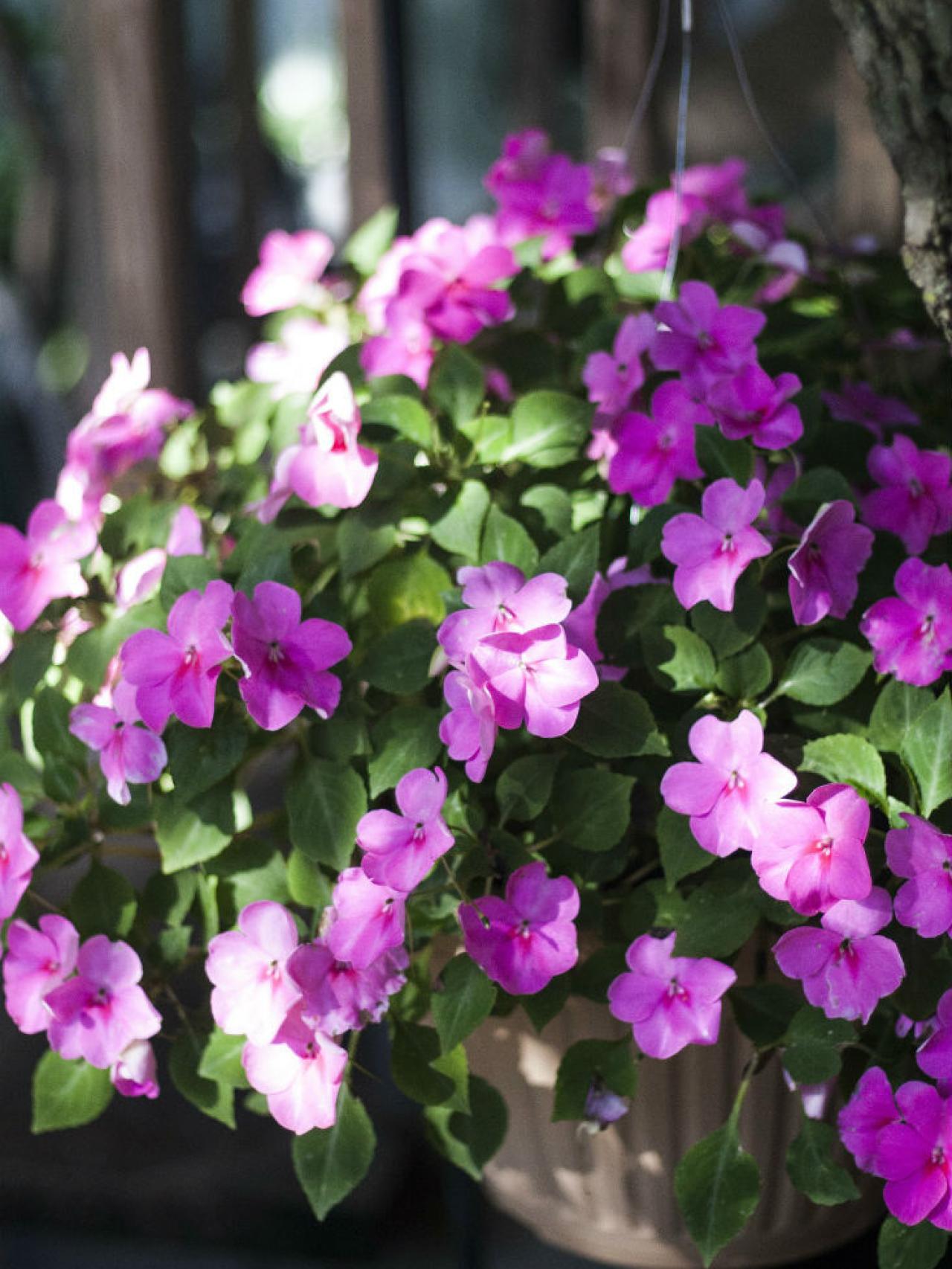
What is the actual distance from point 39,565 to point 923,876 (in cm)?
47

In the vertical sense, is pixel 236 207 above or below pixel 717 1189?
below

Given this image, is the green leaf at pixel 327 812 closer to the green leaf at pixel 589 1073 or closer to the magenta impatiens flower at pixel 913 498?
the green leaf at pixel 589 1073

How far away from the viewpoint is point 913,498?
669 mm

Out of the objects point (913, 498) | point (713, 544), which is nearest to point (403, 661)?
point (713, 544)

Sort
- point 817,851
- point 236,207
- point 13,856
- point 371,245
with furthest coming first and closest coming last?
1. point 236,207
2. point 371,245
3. point 13,856
4. point 817,851

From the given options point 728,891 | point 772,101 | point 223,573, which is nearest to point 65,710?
point 223,573

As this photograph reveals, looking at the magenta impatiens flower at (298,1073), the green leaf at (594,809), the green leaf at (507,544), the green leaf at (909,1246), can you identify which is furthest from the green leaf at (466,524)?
the green leaf at (909,1246)

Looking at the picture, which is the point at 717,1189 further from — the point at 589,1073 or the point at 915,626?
the point at 915,626

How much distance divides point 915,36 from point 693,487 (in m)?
0.24

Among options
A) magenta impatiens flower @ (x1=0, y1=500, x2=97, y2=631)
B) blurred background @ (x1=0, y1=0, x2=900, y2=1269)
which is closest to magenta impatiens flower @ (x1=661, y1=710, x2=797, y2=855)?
magenta impatiens flower @ (x1=0, y1=500, x2=97, y2=631)

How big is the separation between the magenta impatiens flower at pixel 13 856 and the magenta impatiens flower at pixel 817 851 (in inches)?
13.2

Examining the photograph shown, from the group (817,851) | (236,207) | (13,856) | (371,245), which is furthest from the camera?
(236,207)

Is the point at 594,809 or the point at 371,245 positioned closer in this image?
the point at 594,809

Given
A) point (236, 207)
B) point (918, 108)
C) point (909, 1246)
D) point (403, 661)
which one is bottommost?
Answer: point (236, 207)
